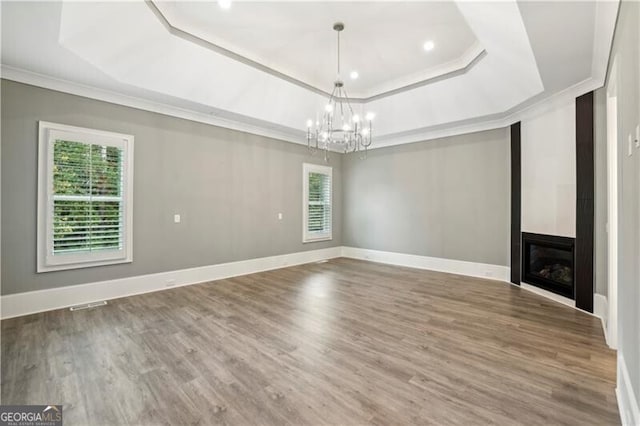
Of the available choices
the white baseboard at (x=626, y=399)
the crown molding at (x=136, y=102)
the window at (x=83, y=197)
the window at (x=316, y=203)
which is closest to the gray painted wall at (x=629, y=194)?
the white baseboard at (x=626, y=399)

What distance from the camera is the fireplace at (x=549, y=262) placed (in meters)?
4.18

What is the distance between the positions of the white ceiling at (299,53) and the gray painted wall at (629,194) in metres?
0.64

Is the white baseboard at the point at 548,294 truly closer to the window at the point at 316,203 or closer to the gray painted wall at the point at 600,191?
the gray painted wall at the point at 600,191

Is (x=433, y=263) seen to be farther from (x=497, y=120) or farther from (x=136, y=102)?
(x=136, y=102)

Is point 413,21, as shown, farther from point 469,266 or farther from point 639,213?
point 469,266

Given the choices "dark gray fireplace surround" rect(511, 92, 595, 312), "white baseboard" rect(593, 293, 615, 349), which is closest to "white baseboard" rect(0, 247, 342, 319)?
"dark gray fireplace surround" rect(511, 92, 595, 312)

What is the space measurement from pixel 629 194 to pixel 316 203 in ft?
19.7

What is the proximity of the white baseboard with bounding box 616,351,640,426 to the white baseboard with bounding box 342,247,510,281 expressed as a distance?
11.9ft

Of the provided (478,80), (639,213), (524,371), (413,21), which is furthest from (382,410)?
(478,80)

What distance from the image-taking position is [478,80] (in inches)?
178

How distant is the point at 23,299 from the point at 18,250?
2.04 ft

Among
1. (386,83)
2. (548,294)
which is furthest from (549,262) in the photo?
(386,83)

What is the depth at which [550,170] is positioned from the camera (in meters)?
4.50

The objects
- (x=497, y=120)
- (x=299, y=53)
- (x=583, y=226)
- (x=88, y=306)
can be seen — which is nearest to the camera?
(x=583, y=226)
